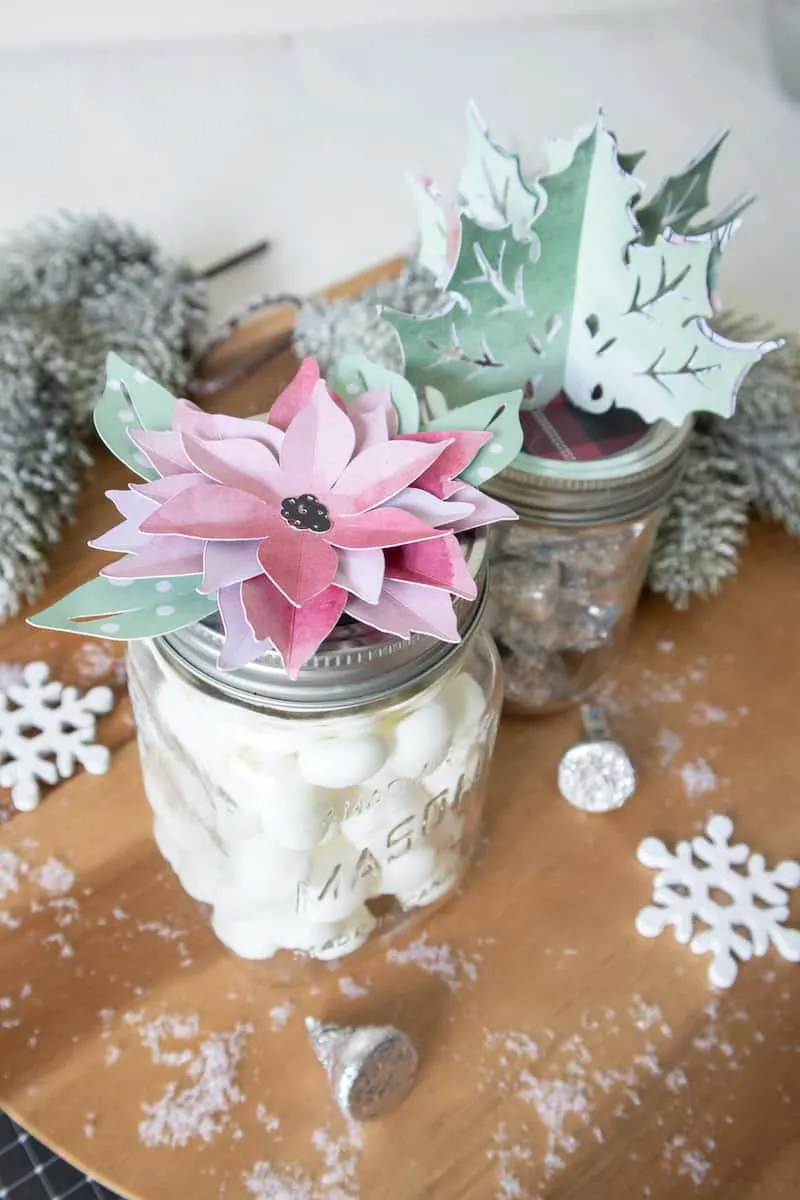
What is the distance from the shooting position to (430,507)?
0.38 metres

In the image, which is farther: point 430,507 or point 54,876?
point 54,876

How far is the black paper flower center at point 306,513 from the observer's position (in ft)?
1.21

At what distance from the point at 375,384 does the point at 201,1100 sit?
0.91 feet

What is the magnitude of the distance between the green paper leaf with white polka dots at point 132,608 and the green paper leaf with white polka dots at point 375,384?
0.10m

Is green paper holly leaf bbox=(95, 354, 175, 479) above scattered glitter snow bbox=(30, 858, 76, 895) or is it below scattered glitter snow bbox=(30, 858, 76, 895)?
above

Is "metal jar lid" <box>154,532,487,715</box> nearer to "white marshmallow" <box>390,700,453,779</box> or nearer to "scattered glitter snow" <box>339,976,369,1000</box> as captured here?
"white marshmallow" <box>390,700,453,779</box>

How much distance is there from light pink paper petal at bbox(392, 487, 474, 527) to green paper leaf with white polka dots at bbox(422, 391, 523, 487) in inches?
0.7

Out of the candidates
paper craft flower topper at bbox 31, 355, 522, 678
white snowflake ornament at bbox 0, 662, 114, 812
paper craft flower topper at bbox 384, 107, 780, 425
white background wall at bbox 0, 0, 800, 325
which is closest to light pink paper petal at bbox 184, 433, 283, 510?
paper craft flower topper at bbox 31, 355, 522, 678

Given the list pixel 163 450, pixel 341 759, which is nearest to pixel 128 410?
pixel 163 450

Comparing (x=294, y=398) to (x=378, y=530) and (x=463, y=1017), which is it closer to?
(x=378, y=530)

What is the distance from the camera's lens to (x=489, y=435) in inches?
15.5

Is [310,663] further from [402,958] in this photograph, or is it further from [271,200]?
[271,200]

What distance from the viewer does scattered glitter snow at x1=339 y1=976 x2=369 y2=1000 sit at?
1.56 ft

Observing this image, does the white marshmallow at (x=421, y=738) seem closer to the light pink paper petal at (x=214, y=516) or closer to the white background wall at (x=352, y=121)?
the light pink paper petal at (x=214, y=516)
